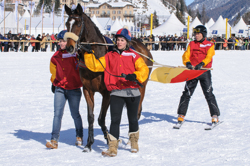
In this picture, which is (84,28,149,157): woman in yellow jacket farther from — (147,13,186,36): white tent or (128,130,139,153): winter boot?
(147,13,186,36): white tent

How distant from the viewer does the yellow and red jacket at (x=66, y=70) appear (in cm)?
503

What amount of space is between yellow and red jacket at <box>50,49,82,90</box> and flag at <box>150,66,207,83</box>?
1.86 m

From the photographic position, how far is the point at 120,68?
177 inches

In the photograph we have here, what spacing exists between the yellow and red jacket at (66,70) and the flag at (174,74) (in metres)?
1.86

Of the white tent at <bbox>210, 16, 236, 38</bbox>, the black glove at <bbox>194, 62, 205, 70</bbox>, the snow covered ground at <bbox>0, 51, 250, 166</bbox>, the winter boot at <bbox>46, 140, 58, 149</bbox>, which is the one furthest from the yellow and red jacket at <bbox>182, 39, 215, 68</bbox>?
the white tent at <bbox>210, 16, 236, 38</bbox>

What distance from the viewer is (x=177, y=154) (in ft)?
15.6

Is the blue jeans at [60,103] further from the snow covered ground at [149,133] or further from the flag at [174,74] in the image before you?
the flag at [174,74]

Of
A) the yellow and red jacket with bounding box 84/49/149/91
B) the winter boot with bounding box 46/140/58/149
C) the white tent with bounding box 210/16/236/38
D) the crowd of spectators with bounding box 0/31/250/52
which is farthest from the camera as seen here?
the white tent with bounding box 210/16/236/38

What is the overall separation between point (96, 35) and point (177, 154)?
2043 mm

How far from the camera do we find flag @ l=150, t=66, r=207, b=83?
6328 millimetres

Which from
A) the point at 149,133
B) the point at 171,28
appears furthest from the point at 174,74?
the point at 171,28

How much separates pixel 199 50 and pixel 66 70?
270cm

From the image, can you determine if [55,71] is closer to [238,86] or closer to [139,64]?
[139,64]

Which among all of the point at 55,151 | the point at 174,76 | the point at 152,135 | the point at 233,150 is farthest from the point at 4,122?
the point at 233,150
